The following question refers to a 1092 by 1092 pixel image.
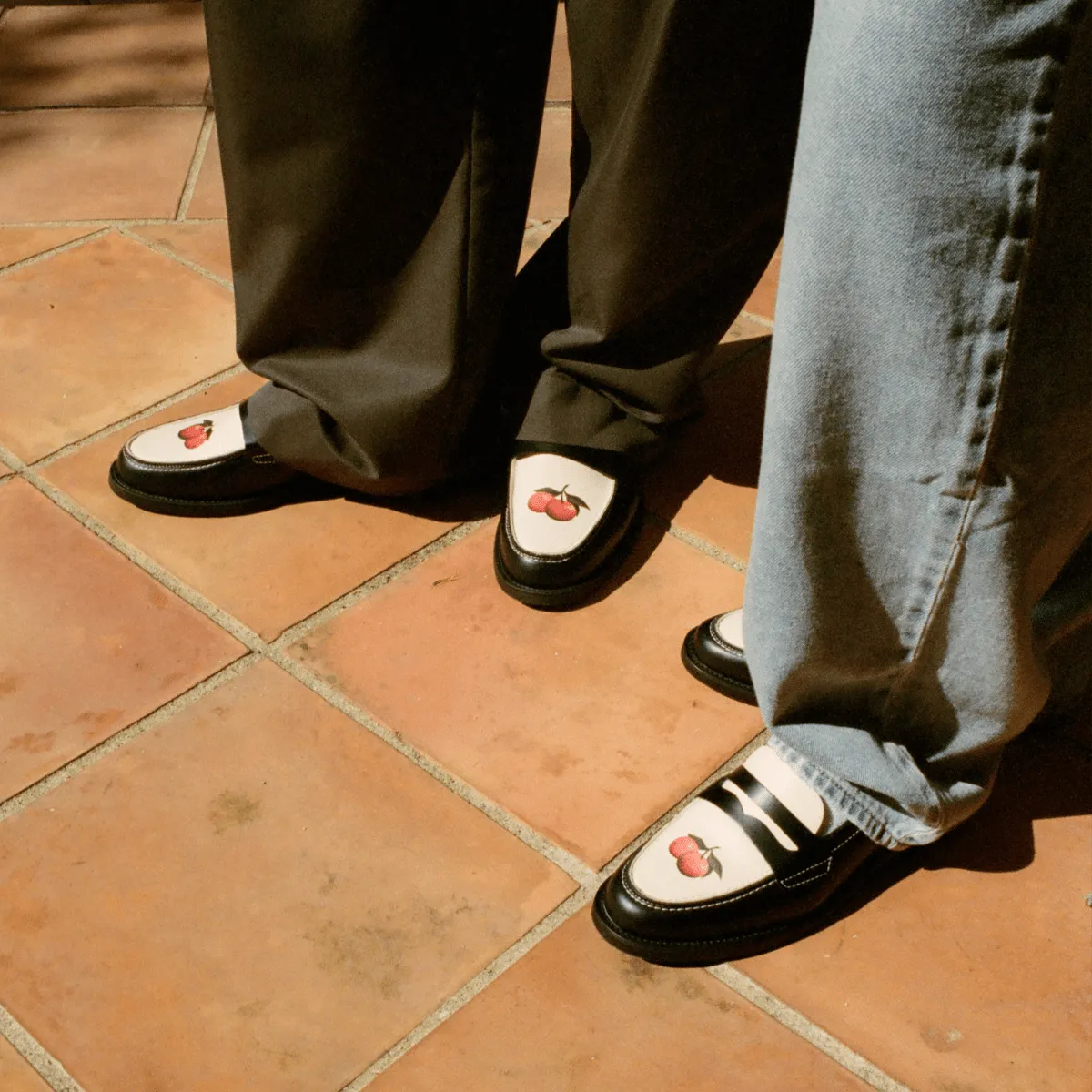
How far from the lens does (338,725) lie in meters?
1.06

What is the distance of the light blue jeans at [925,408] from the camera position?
0.59 m

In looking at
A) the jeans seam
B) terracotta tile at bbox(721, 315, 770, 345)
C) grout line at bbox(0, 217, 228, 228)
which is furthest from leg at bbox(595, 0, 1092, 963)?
grout line at bbox(0, 217, 228, 228)

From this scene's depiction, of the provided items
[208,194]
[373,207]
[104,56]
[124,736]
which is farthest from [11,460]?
[104,56]

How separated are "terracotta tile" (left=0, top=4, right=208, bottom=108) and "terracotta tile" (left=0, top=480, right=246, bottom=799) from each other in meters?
1.23

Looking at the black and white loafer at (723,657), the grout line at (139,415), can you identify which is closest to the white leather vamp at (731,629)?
the black and white loafer at (723,657)

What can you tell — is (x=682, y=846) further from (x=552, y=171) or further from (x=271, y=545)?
(x=552, y=171)

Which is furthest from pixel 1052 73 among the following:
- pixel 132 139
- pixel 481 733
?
pixel 132 139

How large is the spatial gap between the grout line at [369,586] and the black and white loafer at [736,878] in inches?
16.5

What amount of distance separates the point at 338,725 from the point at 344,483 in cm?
31

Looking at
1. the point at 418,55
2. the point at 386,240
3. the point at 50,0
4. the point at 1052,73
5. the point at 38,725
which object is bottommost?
the point at 38,725

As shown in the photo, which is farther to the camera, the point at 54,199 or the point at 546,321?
the point at 54,199

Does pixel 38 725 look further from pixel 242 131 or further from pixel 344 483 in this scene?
pixel 242 131

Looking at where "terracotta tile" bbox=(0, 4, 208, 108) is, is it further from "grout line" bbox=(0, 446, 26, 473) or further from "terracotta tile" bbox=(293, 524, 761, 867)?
"terracotta tile" bbox=(293, 524, 761, 867)

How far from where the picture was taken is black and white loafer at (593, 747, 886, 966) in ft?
2.83
